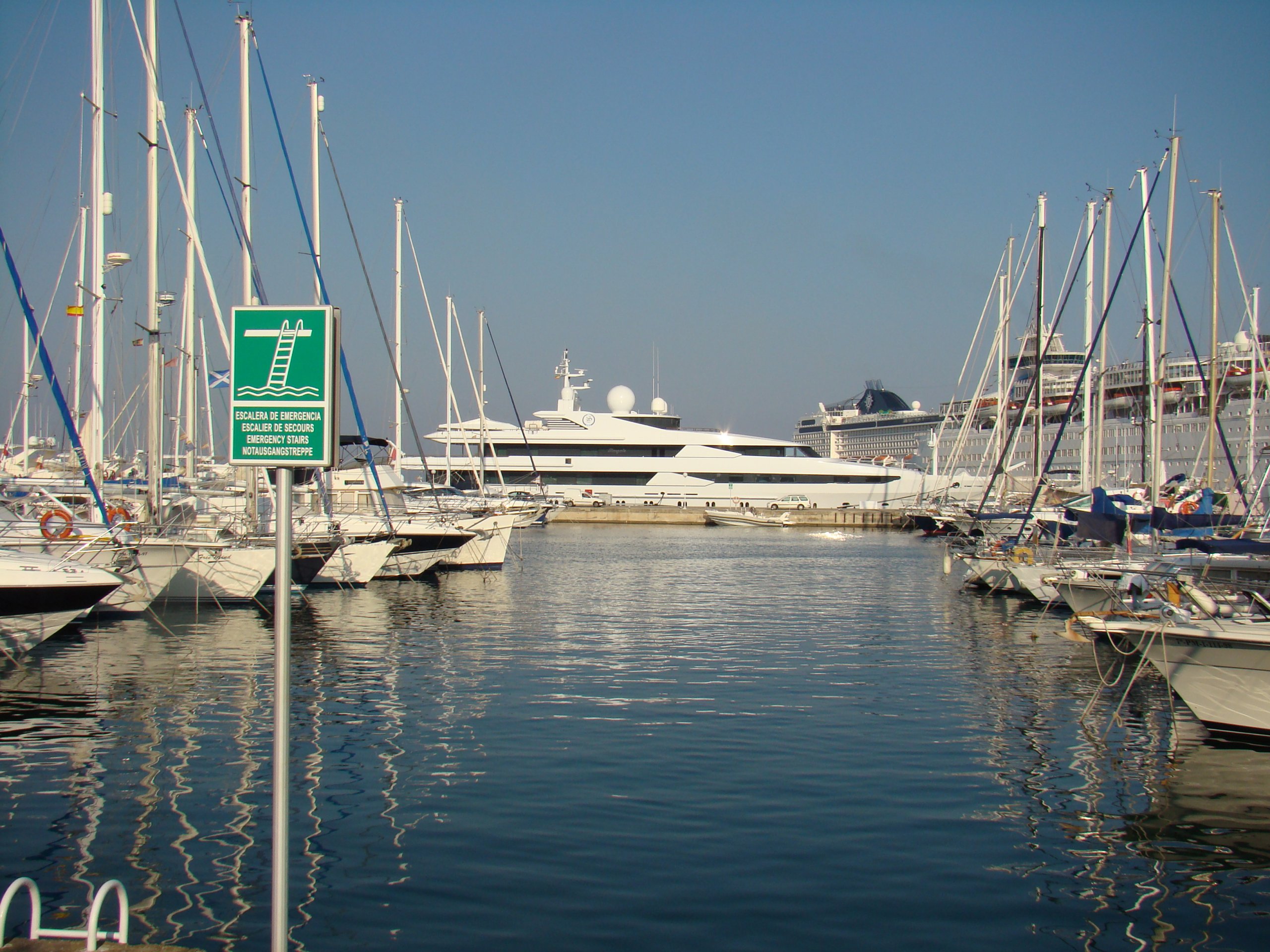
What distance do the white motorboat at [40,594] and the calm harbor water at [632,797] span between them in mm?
485

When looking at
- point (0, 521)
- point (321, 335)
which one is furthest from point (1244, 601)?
point (0, 521)

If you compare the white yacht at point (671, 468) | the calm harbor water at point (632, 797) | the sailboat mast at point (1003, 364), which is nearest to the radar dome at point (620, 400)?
the white yacht at point (671, 468)

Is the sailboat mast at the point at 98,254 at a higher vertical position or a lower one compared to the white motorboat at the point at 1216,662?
higher

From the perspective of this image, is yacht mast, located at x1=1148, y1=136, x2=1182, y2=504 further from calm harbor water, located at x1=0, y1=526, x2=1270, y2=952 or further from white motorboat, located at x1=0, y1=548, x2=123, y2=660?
white motorboat, located at x1=0, y1=548, x2=123, y2=660

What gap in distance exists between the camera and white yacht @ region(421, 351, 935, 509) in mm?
74125

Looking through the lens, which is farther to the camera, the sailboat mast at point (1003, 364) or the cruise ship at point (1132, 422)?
the cruise ship at point (1132, 422)

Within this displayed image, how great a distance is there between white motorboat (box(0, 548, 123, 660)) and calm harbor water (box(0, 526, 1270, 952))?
49cm

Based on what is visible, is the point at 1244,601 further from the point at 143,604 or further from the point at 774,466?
the point at 774,466

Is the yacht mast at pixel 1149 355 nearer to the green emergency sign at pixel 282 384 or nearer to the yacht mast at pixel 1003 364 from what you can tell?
the yacht mast at pixel 1003 364

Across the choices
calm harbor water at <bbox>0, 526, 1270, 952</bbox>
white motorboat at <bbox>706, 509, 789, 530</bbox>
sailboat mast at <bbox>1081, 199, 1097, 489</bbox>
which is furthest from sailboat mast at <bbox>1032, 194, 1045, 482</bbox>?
white motorboat at <bbox>706, 509, 789, 530</bbox>

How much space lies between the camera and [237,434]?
12.4 feet

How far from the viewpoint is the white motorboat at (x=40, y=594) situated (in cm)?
1280

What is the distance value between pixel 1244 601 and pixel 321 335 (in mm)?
11131

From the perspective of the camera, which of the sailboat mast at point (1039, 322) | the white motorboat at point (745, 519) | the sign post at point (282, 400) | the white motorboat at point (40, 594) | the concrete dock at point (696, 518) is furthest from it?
the concrete dock at point (696, 518)
